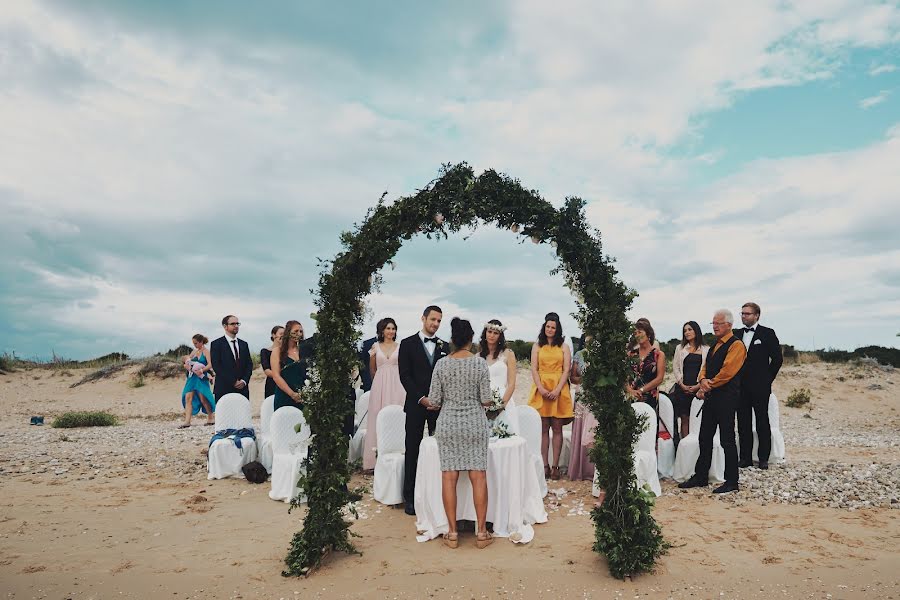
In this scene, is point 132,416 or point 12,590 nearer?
point 12,590

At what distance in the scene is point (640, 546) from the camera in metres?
5.43

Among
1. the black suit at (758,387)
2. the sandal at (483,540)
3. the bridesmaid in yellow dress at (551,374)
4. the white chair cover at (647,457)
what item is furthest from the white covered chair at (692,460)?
the sandal at (483,540)

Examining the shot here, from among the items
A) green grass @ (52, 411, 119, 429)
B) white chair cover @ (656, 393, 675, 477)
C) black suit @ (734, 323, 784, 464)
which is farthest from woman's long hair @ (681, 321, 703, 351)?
green grass @ (52, 411, 119, 429)

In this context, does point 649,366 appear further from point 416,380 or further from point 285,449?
point 285,449

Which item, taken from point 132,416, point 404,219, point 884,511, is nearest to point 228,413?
point 404,219

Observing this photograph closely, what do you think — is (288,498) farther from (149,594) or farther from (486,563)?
(486,563)

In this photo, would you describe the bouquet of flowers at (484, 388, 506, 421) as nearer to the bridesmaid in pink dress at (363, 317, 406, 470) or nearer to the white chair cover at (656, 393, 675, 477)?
the bridesmaid in pink dress at (363, 317, 406, 470)

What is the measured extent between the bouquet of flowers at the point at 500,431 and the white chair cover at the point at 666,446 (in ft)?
10.2

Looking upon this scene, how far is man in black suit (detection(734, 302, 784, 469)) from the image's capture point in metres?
8.95

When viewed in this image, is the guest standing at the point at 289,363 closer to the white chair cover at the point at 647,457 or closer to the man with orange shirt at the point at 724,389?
the white chair cover at the point at 647,457

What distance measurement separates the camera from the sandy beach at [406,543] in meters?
5.24

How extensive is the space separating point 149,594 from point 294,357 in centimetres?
388

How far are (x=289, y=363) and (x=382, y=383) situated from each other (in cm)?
139

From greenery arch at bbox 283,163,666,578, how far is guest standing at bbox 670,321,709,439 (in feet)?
12.9
